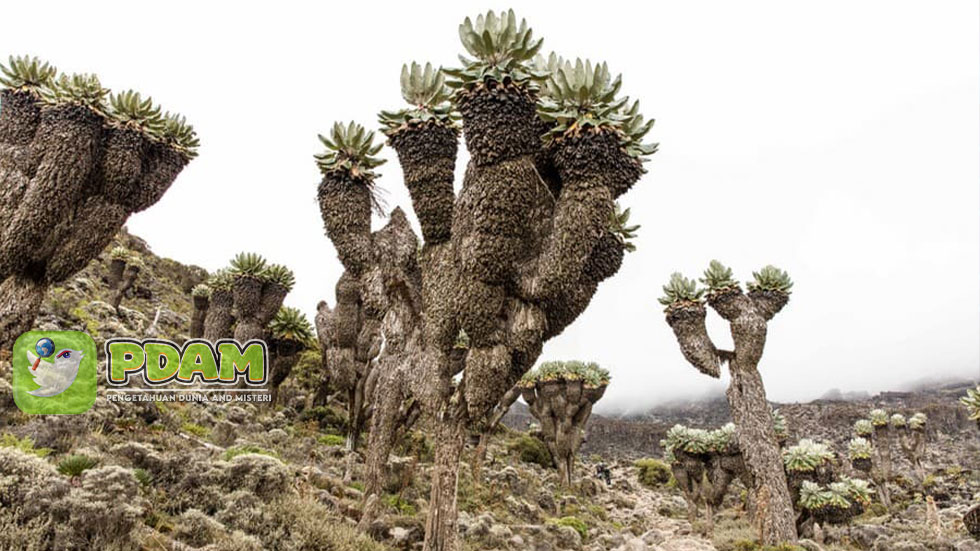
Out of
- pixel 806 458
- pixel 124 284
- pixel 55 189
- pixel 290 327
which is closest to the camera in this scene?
pixel 55 189

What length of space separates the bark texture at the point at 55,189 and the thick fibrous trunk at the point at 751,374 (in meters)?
13.9

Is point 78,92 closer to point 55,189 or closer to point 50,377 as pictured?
point 55,189

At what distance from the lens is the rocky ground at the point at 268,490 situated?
588 cm

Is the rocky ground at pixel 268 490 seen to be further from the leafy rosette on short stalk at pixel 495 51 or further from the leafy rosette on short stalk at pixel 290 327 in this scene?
the leafy rosette on short stalk at pixel 495 51

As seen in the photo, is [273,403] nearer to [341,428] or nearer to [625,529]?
[341,428]

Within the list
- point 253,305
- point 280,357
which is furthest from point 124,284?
point 280,357

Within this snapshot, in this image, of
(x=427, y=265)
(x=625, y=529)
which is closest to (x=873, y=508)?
(x=625, y=529)

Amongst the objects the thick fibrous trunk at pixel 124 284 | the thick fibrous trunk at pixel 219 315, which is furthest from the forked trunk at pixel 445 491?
the thick fibrous trunk at pixel 124 284

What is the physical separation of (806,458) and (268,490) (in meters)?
14.2

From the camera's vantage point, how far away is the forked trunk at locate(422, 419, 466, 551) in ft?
23.1

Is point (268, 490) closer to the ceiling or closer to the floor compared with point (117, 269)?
closer to the floor

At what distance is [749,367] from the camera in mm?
13555

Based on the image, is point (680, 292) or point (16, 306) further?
point (680, 292)

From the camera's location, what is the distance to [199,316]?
19812 millimetres
